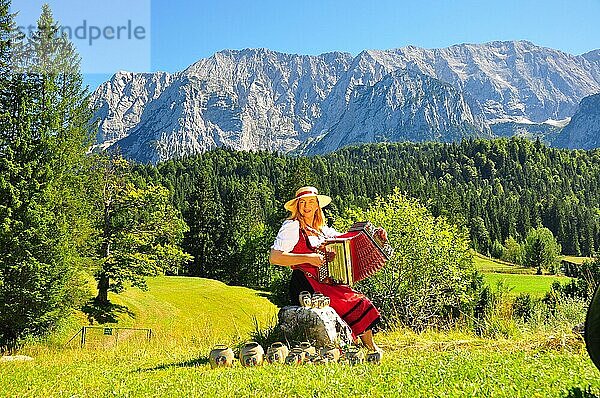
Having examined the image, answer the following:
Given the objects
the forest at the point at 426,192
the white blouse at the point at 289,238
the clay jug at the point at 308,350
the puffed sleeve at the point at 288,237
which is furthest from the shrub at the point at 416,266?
the forest at the point at 426,192

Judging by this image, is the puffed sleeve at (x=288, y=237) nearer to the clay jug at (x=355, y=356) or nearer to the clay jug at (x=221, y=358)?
the clay jug at (x=221, y=358)

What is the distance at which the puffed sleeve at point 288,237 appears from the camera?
8438 mm

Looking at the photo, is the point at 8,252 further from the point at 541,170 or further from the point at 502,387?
→ the point at 541,170

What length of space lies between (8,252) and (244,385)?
19292mm

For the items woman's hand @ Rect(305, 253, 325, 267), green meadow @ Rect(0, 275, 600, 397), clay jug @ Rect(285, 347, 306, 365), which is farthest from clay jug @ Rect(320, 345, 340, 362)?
woman's hand @ Rect(305, 253, 325, 267)

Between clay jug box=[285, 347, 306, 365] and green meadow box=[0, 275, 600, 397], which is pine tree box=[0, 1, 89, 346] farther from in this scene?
clay jug box=[285, 347, 306, 365]

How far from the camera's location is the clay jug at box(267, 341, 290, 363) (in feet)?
25.1

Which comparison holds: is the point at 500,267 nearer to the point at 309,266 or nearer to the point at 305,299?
the point at 309,266

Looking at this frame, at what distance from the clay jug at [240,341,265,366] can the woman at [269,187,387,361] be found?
1149 mm

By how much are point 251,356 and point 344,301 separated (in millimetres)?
1724

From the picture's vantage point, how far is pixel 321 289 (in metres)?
8.55

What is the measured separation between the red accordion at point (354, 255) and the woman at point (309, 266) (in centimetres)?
12

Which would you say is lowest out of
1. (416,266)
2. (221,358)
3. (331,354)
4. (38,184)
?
(416,266)

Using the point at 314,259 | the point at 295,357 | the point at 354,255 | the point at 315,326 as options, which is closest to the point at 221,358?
the point at 295,357
